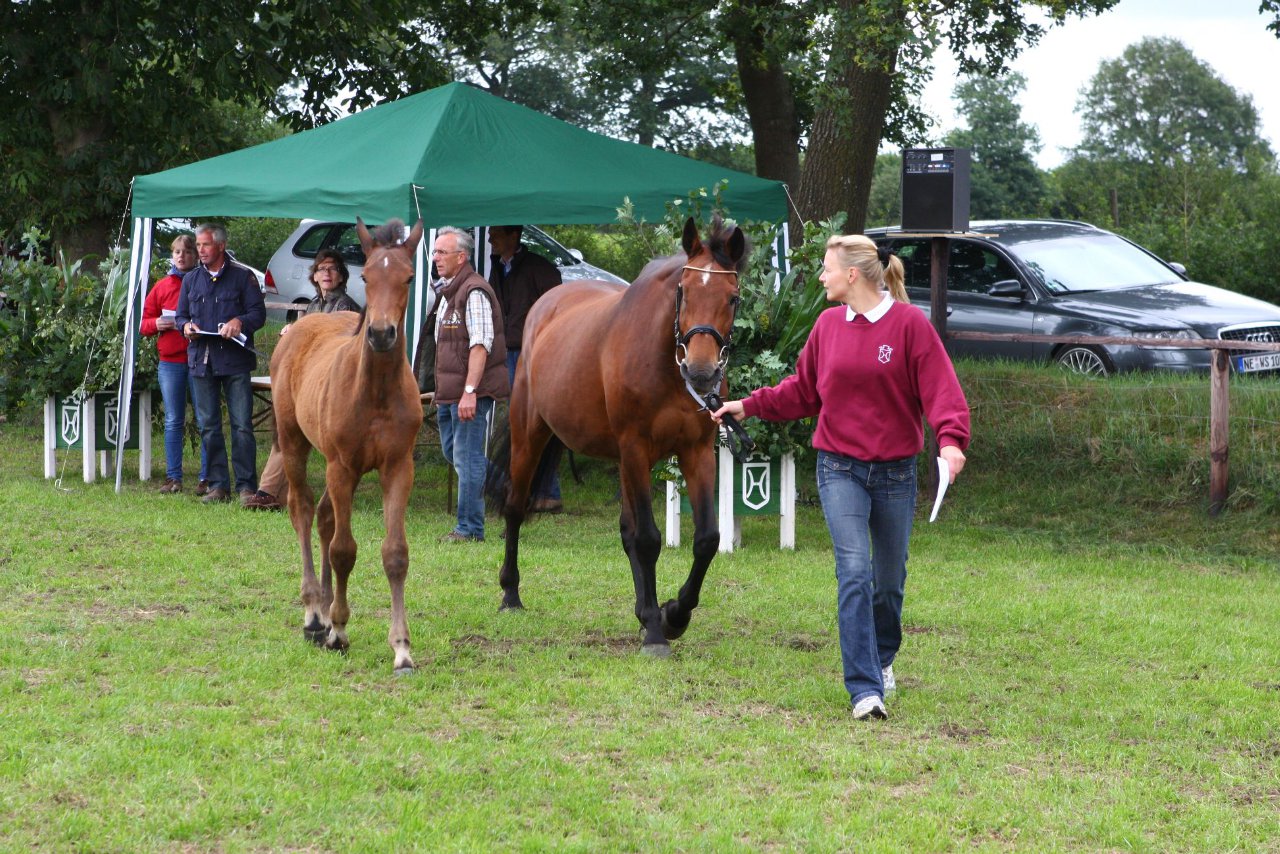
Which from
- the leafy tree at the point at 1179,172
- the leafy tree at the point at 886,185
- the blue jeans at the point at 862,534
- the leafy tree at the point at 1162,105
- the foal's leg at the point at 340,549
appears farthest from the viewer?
the leafy tree at the point at 1162,105

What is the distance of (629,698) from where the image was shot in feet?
19.7

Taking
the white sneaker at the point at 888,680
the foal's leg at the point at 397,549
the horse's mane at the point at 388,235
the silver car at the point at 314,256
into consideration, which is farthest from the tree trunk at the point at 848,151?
the white sneaker at the point at 888,680

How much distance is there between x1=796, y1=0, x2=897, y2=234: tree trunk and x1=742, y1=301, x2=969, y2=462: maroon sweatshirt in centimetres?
763

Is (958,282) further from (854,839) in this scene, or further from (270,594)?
(854,839)

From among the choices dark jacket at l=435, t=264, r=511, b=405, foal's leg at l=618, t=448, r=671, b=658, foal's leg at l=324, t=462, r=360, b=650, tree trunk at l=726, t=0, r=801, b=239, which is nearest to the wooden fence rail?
dark jacket at l=435, t=264, r=511, b=405

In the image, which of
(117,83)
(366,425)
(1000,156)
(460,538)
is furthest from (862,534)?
(1000,156)

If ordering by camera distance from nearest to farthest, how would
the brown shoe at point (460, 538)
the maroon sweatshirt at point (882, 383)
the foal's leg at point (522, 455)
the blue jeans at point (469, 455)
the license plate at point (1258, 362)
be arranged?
the maroon sweatshirt at point (882, 383) < the foal's leg at point (522, 455) < the blue jeans at point (469, 455) < the brown shoe at point (460, 538) < the license plate at point (1258, 362)

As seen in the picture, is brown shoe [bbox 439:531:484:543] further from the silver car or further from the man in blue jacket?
the silver car

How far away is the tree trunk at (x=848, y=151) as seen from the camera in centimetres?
1320

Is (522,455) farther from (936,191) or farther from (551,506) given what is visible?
(936,191)

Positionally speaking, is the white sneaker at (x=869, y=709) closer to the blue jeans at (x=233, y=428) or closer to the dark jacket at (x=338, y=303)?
the dark jacket at (x=338, y=303)

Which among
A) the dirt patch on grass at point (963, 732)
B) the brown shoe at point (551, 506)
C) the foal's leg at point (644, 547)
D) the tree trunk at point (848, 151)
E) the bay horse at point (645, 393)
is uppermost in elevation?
the tree trunk at point (848, 151)

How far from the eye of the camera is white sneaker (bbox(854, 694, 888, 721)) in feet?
18.7

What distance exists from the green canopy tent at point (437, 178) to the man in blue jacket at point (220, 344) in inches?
19.1
